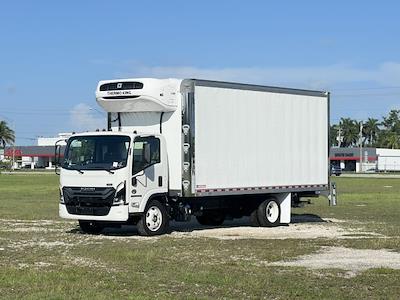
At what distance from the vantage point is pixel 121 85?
19.5 metres

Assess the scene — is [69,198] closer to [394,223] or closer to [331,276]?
[331,276]

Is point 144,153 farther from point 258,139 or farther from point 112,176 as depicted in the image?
point 258,139

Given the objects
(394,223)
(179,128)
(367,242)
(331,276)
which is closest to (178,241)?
(179,128)

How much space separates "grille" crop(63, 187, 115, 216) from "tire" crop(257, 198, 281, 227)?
17.9 feet

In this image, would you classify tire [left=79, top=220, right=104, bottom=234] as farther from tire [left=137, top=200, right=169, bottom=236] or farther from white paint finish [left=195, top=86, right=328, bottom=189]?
white paint finish [left=195, top=86, right=328, bottom=189]

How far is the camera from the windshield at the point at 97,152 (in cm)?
1836

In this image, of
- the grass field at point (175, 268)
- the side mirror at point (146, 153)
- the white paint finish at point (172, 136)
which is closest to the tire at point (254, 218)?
the grass field at point (175, 268)

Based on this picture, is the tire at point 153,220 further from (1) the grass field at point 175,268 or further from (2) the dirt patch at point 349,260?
(2) the dirt patch at point 349,260

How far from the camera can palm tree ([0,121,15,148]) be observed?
573ft

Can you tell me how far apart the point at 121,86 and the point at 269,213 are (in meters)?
5.99

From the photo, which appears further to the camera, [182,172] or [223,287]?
[182,172]

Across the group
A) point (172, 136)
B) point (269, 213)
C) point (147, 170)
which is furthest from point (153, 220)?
point (269, 213)

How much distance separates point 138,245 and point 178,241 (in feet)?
4.06

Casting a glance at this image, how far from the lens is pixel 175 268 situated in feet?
42.0
